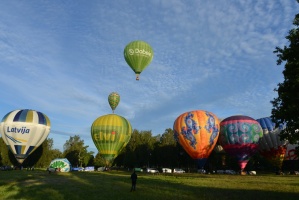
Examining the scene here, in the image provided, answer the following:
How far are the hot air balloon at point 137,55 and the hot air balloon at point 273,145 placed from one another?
2460 cm

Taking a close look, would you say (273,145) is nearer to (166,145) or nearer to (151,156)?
(166,145)

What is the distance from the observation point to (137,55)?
5022cm

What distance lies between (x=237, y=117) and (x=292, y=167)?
23604 millimetres

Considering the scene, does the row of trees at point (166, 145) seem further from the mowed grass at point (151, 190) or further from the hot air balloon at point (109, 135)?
the hot air balloon at point (109, 135)

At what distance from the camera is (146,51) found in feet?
167

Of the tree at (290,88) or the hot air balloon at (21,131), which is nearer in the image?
the tree at (290,88)

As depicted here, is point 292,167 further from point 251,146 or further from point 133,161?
point 133,161

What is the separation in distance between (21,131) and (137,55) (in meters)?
27.4

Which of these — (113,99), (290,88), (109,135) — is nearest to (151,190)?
(290,88)

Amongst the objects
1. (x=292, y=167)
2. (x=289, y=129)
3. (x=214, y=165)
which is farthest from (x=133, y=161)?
(x=289, y=129)

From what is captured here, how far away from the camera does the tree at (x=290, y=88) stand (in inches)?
681

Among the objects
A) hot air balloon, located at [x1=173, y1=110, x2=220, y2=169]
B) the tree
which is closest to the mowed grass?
the tree

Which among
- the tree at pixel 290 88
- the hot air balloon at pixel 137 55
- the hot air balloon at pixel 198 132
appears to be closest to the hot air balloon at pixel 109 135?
the hot air balloon at pixel 137 55

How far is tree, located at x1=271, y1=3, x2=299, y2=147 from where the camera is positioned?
17.3 metres
